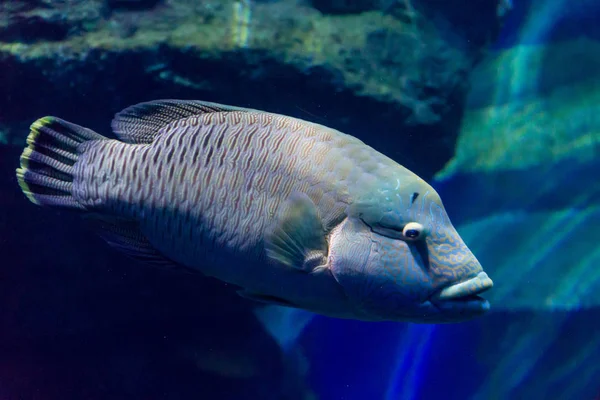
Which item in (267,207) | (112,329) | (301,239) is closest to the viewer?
(301,239)

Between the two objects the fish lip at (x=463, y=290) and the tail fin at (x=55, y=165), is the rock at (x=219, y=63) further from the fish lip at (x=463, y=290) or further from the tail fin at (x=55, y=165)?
the fish lip at (x=463, y=290)

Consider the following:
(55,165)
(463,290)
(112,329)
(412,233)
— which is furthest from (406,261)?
(112,329)

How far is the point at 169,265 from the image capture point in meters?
2.29

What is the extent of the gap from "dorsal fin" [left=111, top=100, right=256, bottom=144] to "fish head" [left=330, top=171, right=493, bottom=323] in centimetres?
104

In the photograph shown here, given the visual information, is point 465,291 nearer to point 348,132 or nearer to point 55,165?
point 55,165

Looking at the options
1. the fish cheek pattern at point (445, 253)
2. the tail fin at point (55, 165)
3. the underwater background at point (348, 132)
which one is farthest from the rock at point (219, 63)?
the fish cheek pattern at point (445, 253)

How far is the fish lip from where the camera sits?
1.70m

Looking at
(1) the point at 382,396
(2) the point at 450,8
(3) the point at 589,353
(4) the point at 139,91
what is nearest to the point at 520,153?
(2) the point at 450,8

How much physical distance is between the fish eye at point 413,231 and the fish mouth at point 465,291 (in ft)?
0.84

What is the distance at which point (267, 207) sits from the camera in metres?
1.96

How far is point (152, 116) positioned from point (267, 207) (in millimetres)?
935

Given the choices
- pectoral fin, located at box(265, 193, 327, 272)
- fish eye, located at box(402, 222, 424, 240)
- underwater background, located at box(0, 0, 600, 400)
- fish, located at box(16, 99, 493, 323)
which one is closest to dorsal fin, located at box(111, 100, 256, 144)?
fish, located at box(16, 99, 493, 323)

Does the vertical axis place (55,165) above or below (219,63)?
below

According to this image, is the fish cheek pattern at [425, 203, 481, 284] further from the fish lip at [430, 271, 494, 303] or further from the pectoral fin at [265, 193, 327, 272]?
the pectoral fin at [265, 193, 327, 272]
